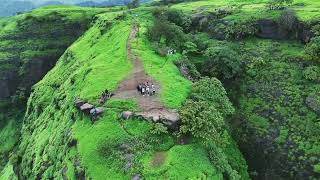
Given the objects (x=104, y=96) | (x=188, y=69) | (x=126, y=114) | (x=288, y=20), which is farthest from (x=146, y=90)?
(x=288, y=20)

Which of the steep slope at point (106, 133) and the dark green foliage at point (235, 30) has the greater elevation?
the dark green foliage at point (235, 30)

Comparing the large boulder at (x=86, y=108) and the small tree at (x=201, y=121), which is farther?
the large boulder at (x=86, y=108)

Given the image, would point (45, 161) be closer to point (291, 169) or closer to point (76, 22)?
point (291, 169)

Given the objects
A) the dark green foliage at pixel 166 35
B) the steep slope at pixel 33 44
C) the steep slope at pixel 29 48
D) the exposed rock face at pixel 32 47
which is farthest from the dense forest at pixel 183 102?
the exposed rock face at pixel 32 47

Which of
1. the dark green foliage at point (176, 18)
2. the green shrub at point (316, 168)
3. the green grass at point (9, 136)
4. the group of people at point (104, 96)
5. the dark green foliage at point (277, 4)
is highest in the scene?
the dark green foliage at point (277, 4)

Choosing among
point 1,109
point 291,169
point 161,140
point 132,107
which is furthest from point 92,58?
point 1,109

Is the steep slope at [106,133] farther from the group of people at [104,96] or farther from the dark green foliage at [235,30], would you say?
the dark green foliage at [235,30]

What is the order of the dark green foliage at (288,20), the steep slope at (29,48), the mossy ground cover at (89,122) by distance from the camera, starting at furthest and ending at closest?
the steep slope at (29,48), the dark green foliage at (288,20), the mossy ground cover at (89,122)
